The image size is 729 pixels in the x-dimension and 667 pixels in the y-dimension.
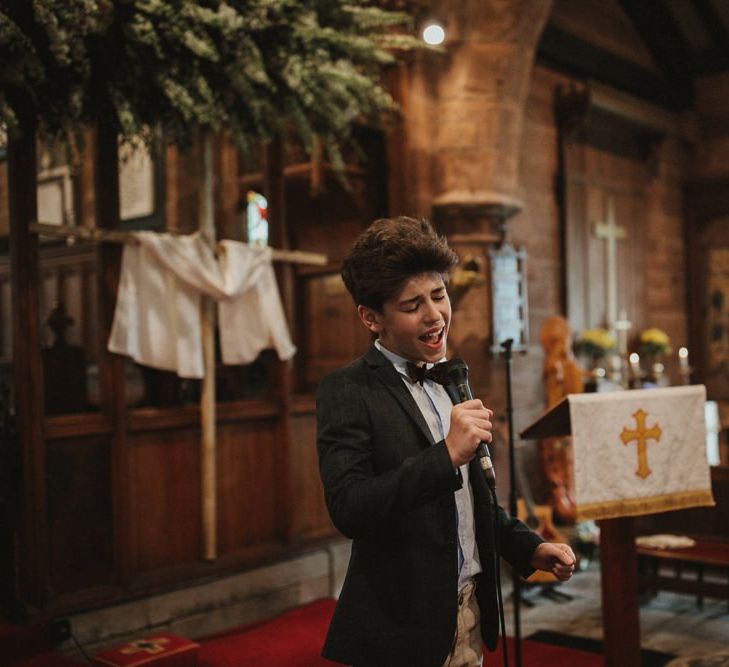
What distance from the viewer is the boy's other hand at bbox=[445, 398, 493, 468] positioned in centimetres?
175

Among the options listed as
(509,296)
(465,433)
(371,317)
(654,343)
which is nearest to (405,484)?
(465,433)

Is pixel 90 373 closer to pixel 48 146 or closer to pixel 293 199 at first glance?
pixel 293 199

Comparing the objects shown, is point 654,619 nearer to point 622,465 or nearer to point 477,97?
point 622,465

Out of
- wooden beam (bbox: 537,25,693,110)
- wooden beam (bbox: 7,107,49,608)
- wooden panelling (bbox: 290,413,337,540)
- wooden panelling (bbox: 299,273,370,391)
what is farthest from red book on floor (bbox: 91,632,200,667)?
wooden beam (bbox: 537,25,693,110)

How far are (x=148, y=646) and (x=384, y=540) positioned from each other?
88.9 inches

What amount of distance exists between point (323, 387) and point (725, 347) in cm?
773

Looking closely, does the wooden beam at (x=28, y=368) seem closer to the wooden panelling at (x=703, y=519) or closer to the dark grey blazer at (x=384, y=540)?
the dark grey blazer at (x=384, y=540)

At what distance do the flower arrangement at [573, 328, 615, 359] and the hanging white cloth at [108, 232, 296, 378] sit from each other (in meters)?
3.07

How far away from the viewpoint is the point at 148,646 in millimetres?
3783

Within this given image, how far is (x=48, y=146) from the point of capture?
4.25 meters

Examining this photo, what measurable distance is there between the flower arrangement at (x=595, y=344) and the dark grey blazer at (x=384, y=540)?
205 inches

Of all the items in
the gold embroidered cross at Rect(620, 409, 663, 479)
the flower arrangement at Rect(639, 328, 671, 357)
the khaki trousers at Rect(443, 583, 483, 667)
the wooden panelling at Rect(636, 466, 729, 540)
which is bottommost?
the wooden panelling at Rect(636, 466, 729, 540)

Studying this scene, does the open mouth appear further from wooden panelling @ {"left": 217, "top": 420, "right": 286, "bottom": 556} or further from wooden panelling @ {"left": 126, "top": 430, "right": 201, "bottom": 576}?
wooden panelling @ {"left": 217, "top": 420, "right": 286, "bottom": 556}

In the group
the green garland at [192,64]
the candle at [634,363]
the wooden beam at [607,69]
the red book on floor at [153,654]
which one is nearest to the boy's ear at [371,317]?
the red book on floor at [153,654]
